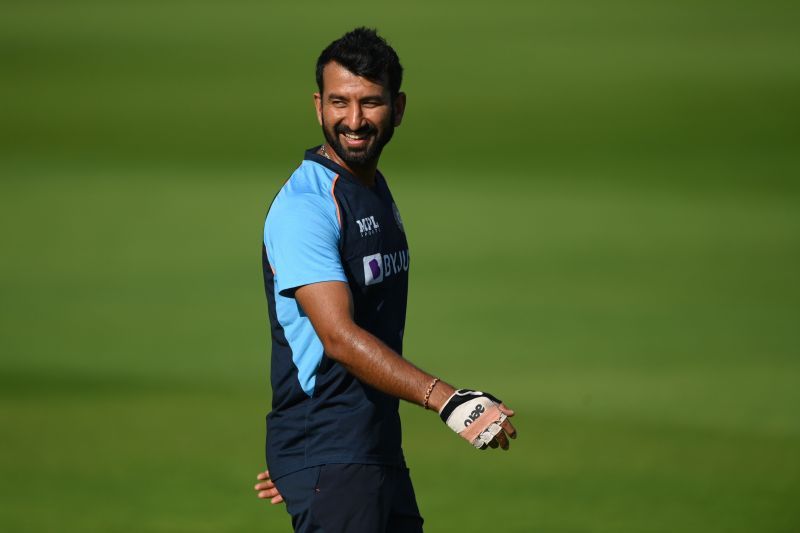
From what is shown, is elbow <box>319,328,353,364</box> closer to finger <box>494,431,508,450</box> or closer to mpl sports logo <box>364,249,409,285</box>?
mpl sports logo <box>364,249,409,285</box>

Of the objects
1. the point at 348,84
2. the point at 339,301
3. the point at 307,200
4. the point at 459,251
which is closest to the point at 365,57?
the point at 348,84

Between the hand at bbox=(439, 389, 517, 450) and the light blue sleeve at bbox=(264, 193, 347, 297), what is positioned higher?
the light blue sleeve at bbox=(264, 193, 347, 297)

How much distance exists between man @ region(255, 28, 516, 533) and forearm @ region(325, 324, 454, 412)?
51 mm

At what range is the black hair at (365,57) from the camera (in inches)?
138

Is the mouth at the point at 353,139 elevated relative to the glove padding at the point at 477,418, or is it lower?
elevated

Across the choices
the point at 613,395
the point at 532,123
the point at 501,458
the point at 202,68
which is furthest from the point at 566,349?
the point at 202,68

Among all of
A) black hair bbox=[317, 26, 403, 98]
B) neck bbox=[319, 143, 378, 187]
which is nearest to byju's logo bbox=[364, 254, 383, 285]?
neck bbox=[319, 143, 378, 187]

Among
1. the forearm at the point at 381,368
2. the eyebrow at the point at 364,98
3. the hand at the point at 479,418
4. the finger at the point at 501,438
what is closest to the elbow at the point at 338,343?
the forearm at the point at 381,368

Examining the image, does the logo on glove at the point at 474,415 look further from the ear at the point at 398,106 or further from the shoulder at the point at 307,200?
the ear at the point at 398,106

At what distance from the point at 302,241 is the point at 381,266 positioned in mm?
310

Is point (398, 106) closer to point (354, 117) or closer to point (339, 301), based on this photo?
point (354, 117)

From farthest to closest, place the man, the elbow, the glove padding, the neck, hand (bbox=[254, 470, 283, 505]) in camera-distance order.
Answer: hand (bbox=[254, 470, 283, 505]), the neck, the man, the elbow, the glove padding

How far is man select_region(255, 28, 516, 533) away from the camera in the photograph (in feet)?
10.8

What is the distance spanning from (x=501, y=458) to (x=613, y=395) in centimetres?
86
